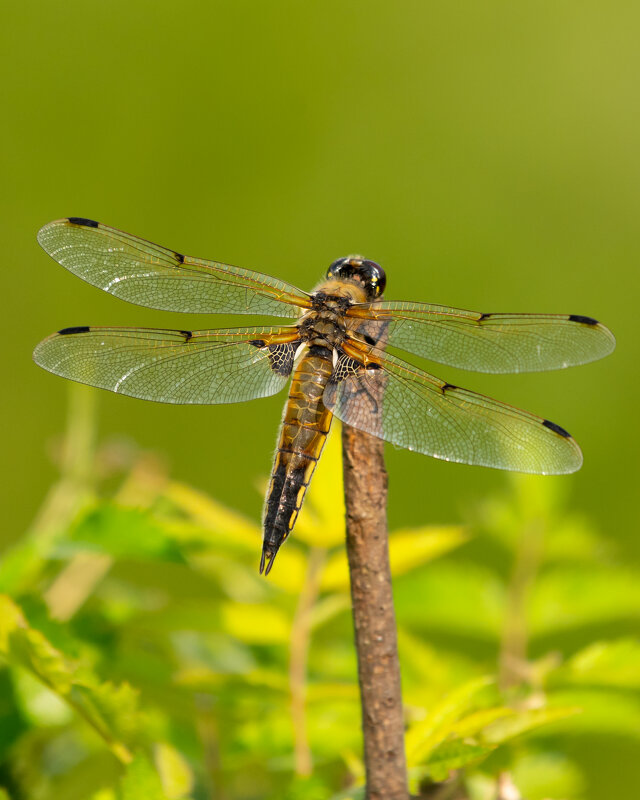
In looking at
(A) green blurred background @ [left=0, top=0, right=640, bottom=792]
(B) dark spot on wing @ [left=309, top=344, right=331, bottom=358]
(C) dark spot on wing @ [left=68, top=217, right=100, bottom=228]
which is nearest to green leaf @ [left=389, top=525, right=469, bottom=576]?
(B) dark spot on wing @ [left=309, top=344, right=331, bottom=358]

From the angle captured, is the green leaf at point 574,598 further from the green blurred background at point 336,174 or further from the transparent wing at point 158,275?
the green blurred background at point 336,174

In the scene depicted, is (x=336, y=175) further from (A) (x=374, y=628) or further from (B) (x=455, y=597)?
(A) (x=374, y=628)

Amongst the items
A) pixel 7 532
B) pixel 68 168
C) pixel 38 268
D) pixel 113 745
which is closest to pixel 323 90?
pixel 68 168

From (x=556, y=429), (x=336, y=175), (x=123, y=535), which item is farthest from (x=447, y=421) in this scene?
(x=336, y=175)

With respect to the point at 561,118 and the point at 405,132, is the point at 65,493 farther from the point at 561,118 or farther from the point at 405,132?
the point at 561,118

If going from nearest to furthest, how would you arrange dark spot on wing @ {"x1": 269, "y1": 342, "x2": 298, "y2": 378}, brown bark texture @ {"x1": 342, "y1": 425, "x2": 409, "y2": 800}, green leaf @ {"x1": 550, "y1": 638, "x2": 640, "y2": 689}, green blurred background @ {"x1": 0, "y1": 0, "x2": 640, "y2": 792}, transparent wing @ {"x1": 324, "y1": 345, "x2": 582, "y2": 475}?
brown bark texture @ {"x1": 342, "y1": 425, "x2": 409, "y2": 800}, green leaf @ {"x1": 550, "y1": 638, "x2": 640, "y2": 689}, transparent wing @ {"x1": 324, "y1": 345, "x2": 582, "y2": 475}, dark spot on wing @ {"x1": 269, "y1": 342, "x2": 298, "y2": 378}, green blurred background @ {"x1": 0, "y1": 0, "x2": 640, "y2": 792}

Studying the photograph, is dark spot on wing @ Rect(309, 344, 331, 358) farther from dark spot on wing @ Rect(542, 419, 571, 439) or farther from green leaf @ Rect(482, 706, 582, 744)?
green leaf @ Rect(482, 706, 582, 744)
